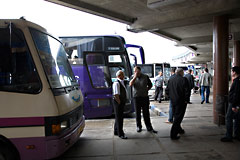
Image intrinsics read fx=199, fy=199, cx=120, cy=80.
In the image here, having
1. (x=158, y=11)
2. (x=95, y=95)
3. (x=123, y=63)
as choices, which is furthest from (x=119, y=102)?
(x=158, y=11)

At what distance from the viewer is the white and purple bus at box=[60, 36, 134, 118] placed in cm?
764

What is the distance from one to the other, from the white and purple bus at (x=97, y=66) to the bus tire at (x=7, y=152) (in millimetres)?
4410

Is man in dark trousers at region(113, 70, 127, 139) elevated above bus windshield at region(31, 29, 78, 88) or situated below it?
below

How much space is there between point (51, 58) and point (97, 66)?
3.96 metres

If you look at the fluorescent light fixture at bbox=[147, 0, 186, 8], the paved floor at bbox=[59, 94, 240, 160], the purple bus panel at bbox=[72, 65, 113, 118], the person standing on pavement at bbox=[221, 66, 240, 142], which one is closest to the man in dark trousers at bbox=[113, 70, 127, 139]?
the paved floor at bbox=[59, 94, 240, 160]

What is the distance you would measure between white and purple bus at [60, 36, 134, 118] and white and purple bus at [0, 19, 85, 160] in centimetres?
404

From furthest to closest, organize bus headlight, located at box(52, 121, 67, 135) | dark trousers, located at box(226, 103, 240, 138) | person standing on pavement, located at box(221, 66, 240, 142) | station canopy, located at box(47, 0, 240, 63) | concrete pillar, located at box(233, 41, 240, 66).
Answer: concrete pillar, located at box(233, 41, 240, 66)
station canopy, located at box(47, 0, 240, 63)
dark trousers, located at box(226, 103, 240, 138)
person standing on pavement, located at box(221, 66, 240, 142)
bus headlight, located at box(52, 121, 67, 135)

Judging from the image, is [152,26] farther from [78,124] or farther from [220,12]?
[78,124]

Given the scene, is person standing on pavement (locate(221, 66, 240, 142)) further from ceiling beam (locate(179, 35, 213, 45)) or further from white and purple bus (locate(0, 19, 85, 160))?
ceiling beam (locate(179, 35, 213, 45))

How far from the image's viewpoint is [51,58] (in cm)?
383

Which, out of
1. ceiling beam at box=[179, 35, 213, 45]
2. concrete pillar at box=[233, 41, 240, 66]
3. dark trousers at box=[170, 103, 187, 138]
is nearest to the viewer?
dark trousers at box=[170, 103, 187, 138]

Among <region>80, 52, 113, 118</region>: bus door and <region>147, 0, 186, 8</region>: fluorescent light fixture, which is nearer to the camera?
<region>147, 0, 186, 8</region>: fluorescent light fixture

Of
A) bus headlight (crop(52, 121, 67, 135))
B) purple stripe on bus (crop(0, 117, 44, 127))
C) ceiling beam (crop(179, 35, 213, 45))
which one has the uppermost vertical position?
ceiling beam (crop(179, 35, 213, 45))

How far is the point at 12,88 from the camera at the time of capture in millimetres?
3201
